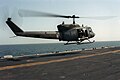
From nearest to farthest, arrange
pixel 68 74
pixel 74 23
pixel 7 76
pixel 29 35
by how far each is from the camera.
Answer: pixel 7 76
pixel 68 74
pixel 29 35
pixel 74 23

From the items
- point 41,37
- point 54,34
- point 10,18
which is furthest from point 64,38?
point 10,18

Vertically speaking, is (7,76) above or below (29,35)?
below

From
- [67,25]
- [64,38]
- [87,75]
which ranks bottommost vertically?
[87,75]

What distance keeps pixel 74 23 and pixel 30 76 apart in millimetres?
19111

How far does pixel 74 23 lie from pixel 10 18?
33.8ft

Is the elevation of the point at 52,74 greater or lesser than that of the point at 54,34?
lesser

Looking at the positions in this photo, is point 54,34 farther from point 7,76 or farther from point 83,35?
point 7,76

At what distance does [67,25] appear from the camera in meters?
32.1

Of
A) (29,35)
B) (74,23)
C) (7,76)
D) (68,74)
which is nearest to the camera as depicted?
(7,76)

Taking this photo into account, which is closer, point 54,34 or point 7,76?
point 7,76

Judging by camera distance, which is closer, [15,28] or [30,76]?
[30,76]

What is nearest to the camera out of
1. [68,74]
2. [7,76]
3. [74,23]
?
[7,76]

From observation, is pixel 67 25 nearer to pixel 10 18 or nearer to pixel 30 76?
pixel 10 18

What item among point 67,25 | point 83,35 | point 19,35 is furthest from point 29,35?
point 83,35
